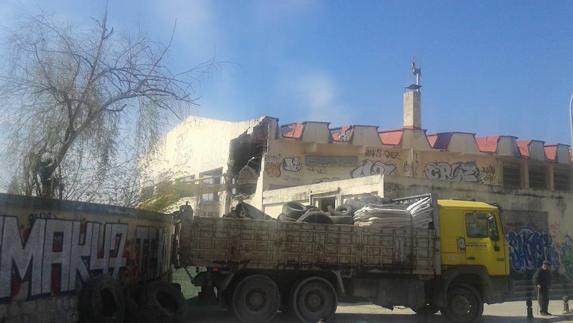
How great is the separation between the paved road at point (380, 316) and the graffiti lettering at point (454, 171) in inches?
564

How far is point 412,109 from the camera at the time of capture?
111ft

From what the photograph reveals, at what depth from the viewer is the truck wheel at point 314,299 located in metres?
12.3

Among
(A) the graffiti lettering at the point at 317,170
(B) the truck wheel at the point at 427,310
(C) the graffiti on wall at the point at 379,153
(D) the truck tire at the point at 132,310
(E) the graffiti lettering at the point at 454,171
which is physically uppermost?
(C) the graffiti on wall at the point at 379,153

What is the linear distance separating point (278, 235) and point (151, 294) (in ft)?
9.75

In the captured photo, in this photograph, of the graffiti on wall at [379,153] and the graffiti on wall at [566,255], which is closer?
the graffiti on wall at [566,255]

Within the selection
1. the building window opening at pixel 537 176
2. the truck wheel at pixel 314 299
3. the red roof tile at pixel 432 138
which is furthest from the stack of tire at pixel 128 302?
the building window opening at pixel 537 176

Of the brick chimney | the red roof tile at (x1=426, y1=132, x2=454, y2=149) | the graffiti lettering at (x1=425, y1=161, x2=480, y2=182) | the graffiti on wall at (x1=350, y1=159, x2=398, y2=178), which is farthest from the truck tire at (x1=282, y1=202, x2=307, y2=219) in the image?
the brick chimney

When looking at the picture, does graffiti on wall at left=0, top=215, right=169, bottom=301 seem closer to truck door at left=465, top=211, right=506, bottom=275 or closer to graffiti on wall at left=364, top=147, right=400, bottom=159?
truck door at left=465, top=211, right=506, bottom=275

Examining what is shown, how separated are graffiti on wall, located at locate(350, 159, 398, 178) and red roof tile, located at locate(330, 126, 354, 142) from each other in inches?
61.5

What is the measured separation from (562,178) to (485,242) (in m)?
24.8

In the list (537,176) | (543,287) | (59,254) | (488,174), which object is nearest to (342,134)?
(488,174)

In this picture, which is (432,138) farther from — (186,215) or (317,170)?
(186,215)

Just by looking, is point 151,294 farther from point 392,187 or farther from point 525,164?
point 525,164

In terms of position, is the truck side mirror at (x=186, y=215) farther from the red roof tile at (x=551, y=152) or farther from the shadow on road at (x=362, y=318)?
the red roof tile at (x=551, y=152)
